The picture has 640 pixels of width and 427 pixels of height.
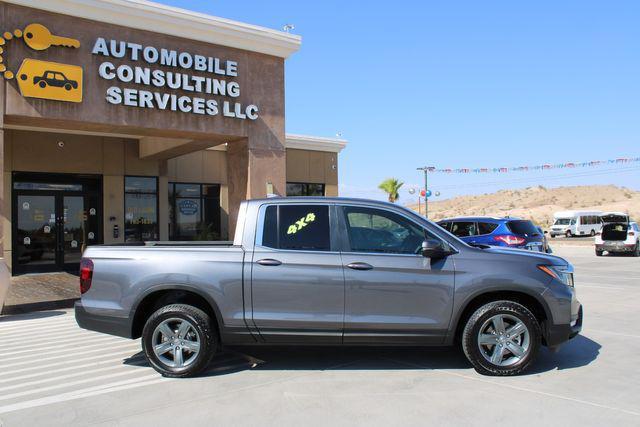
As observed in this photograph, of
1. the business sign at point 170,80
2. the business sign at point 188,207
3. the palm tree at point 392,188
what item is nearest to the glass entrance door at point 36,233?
the business sign at point 188,207

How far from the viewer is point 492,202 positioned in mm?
104812

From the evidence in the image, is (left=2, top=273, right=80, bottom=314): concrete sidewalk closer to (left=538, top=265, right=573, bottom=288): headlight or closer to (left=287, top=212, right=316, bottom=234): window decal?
(left=287, top=212, right=316, bottom=234): window decal

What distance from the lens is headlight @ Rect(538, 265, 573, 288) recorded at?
5.66 metres

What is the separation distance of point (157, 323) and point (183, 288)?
0.46 m

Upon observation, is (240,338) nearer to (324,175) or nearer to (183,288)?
(183,288)

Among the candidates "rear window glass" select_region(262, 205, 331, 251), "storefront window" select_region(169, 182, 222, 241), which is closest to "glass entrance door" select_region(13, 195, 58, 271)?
"storefront window" select_region(169, 182, 222, 241)

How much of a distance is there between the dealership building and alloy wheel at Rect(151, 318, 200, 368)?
651cm

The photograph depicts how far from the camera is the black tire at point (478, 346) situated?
5.53m

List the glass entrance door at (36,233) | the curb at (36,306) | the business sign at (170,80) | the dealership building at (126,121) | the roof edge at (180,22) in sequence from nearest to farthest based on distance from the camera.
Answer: the curb at (36,306), the dealership building at (126,121), the roof edge at (180,22), the business sign at (170,80), the glass entrance door at (36,233)

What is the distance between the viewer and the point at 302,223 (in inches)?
231

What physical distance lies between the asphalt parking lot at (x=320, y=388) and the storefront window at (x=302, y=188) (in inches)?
598

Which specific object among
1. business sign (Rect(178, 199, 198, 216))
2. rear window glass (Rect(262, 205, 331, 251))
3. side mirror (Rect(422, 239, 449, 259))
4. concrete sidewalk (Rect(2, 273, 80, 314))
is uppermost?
business sign (Rect(178, 199, 198, 216))

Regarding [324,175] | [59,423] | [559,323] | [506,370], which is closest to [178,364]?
[59,423]

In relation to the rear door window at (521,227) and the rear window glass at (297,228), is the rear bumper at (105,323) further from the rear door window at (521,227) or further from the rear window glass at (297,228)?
the rear door window at (521,227)
